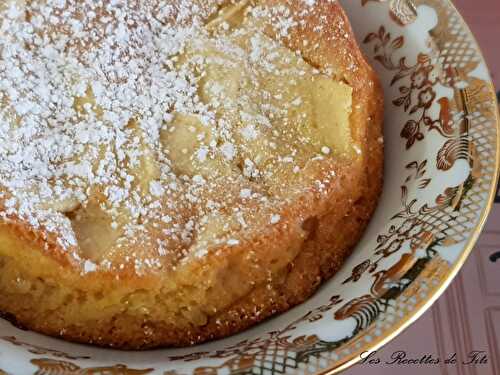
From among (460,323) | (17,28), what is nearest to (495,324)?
(460,323)

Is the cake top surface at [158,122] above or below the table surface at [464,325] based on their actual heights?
above

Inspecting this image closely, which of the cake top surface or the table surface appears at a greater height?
the cake top surface

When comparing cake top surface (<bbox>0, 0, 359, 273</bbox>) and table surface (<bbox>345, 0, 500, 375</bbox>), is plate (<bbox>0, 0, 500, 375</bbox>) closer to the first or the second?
cake top surface (<bbox>0, 0, 359, 273</bbox>)

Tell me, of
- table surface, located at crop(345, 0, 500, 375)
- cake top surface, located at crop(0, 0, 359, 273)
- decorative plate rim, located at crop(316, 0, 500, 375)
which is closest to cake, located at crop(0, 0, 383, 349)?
cake top surface, located at crop(0, 0, 359, 273)

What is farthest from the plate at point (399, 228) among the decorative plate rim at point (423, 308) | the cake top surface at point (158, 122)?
the cake top surface at point (158, 122)

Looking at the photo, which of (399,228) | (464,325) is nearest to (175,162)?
(399,228)

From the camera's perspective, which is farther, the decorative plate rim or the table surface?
the table surface

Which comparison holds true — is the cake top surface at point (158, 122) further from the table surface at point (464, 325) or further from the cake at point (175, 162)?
the table surface at point (464, 325)

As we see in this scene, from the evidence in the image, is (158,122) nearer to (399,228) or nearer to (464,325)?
(399,228)

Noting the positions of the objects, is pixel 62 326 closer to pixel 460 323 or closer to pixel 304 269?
pixel 304 269
